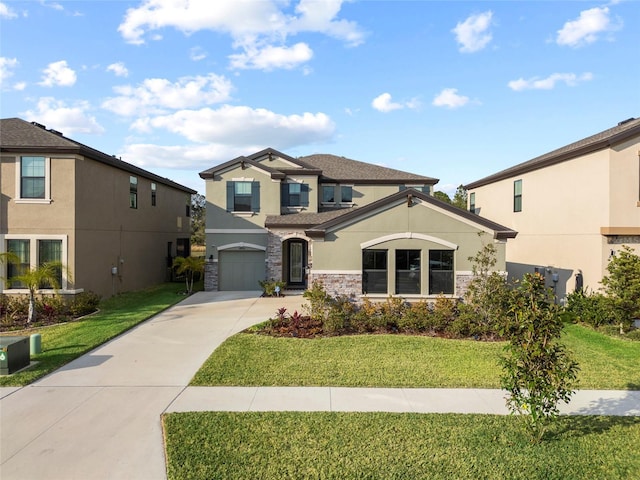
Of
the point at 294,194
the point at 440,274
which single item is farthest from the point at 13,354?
the point at 294,194

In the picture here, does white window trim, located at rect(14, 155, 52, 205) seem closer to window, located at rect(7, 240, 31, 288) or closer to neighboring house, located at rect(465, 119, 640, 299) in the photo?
window, located at rect(7, 240, 31, 288)

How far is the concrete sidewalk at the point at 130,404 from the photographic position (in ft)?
16.9

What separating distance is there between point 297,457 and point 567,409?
498 centimetres

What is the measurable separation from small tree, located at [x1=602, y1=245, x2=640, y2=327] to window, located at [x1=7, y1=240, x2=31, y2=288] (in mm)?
20654

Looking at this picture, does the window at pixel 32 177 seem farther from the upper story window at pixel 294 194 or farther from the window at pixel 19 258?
the upper story window at pixel 294 194

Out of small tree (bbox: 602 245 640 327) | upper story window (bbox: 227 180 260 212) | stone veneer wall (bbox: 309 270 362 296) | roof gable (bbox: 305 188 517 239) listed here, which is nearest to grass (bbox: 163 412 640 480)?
small tree (bbox: 602 245 640 327)

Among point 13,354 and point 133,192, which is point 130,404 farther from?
point 133,192

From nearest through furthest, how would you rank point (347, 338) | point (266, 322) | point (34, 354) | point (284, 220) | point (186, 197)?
1. point (34, 354)
2. point (347, 338)
3. point (266, 322)
4. point (284, 220)
5. point (186, 197)

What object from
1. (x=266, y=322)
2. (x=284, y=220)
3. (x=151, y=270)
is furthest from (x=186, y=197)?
(x=266, y=322)

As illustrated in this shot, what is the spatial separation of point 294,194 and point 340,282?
841cm

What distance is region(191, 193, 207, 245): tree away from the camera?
174ft

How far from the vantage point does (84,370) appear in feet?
27.8

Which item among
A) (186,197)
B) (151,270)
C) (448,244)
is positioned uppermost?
(186,197)

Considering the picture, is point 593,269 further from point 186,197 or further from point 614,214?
point 186,197
